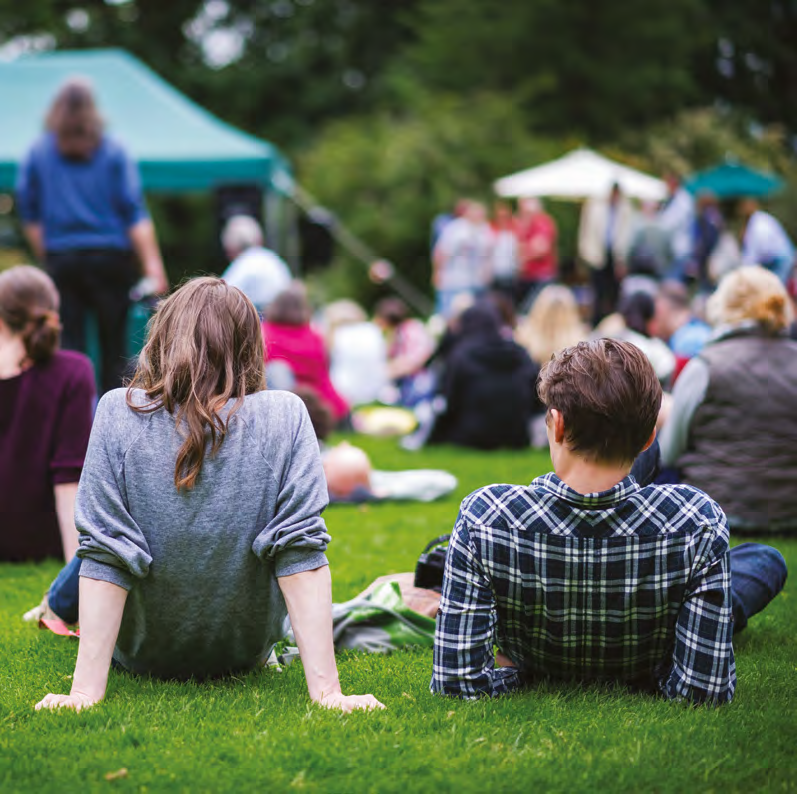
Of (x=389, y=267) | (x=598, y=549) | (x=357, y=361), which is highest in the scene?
(x=598, y=549)

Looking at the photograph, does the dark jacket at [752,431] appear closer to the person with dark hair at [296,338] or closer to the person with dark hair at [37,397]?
the person with dark hair at [37,397]

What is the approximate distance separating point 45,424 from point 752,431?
331cm

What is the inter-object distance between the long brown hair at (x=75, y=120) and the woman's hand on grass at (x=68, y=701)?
4.92m

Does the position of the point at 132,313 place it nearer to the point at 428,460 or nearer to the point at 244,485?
the point at 428,460

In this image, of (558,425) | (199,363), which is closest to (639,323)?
(558,425)

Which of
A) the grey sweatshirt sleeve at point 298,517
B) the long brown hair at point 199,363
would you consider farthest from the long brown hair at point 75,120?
the grey sweatshirt sleeve at point 298,517

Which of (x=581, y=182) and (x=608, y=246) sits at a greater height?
(x=581, y=182)

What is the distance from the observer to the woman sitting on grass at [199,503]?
10.3 ft

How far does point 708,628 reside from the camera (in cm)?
311

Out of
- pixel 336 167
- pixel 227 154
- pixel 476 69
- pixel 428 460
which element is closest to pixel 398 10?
pixel 476 69

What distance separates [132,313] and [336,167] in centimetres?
1847

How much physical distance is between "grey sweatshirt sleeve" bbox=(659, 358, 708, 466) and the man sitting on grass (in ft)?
8.74

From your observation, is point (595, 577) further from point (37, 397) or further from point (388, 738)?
point (37, 397)

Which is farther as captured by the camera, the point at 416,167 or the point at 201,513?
the point at 416,167
